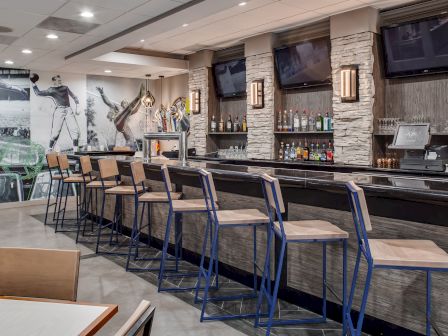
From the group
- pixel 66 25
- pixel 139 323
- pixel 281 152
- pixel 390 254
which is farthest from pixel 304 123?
pixel 139 323

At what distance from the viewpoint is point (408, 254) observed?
213 centimetres

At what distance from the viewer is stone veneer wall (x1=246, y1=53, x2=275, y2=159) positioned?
7133mm

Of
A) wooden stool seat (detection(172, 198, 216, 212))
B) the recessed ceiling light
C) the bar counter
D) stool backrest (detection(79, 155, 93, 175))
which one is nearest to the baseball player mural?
stool backrest (detection(79, 155, 93, 175))

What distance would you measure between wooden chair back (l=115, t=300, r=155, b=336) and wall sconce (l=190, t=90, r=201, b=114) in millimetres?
7747

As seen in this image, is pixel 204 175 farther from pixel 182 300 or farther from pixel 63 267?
pixel 63 267

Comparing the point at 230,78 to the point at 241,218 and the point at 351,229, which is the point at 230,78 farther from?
the point at 351,229

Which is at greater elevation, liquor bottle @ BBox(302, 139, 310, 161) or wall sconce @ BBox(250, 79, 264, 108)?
wall sconce @ BBox(250, 79, 264, 108)

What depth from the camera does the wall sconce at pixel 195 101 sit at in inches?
342

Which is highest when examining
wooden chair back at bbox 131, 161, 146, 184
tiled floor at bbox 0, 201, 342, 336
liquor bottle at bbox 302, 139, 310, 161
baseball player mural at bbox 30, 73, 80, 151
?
baseball player mural at bbox 30, 73, 80, 151

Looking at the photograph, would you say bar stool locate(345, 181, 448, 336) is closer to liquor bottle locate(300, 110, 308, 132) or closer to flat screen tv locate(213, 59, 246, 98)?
liquor bottle locate(300, 110, 308, 132)

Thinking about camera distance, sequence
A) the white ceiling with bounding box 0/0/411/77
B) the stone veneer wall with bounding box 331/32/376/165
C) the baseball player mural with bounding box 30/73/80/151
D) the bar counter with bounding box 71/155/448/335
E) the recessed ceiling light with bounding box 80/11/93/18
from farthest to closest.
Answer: the baseball player mural with bounding box 30/73/80/151 < the stone veneer wall with bounding box 331/32/376/165 < the recessed ceiling light with bounding box 80/11/93/18 < the white ceiling with bounding box 0/0/411/77 < the bar counter with bounding box 71/155/448/335

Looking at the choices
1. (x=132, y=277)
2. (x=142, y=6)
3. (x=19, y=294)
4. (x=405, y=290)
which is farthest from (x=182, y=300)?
(x=142, y=6)

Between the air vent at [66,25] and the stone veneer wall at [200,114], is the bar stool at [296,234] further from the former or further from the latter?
the stone veneer wall at [200,114]

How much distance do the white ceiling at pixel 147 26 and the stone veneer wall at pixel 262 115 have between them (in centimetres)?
49
